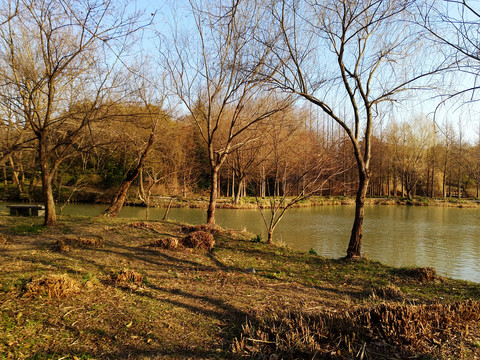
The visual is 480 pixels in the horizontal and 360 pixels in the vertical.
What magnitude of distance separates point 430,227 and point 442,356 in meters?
19.0

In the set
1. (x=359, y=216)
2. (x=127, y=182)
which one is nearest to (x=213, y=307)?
(x=359, y=216)

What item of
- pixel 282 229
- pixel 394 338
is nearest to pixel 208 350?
pixel 394 338

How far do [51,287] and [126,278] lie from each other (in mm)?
1086

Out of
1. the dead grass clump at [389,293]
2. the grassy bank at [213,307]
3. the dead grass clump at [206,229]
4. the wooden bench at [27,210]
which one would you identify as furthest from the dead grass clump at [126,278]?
the wooden bench at [27,210]

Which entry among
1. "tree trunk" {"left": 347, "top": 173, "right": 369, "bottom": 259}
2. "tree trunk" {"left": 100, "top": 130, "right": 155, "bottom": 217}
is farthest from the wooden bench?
"tree trunk" {"left": 347, "top": 173, "right": 369, "bottom": 259}

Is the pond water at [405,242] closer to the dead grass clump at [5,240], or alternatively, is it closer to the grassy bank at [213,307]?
the grassy bank at [213,307]

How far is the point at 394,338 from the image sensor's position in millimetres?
3033

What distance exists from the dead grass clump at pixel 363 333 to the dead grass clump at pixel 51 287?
7.40ft

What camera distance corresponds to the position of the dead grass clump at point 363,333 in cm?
290

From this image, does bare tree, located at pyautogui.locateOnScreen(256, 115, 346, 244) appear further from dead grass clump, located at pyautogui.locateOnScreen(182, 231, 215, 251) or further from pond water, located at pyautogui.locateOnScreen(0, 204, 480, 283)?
pond water, located at pyautogui.locateOnScreen(0, 204, 480, 283)


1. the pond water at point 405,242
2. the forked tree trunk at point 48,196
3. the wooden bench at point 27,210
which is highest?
the forked tree trunk at point 48,196

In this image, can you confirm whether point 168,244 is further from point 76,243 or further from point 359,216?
point 359,216

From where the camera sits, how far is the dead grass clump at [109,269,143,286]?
475 centimetres

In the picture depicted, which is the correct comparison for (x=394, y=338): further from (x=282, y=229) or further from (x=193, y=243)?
(x=282, y=229)
